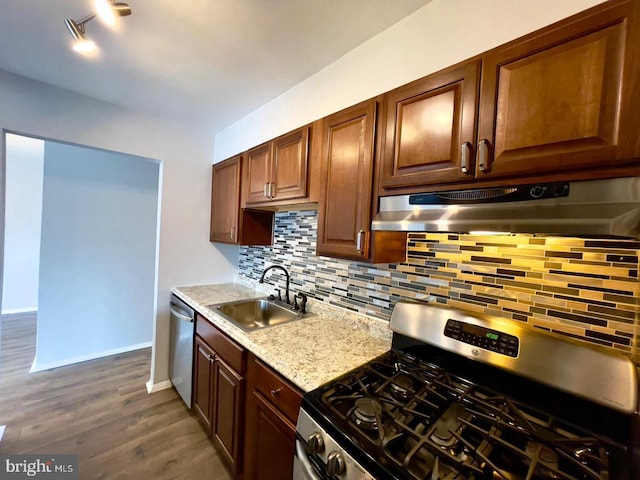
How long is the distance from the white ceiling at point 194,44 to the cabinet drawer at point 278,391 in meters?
1.68

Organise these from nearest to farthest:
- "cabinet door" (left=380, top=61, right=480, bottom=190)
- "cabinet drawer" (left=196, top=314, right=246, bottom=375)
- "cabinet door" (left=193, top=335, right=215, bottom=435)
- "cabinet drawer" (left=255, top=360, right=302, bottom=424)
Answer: "cabinet door" (left=380, top=61, right=480, bottom=190)
"cabinet drawer" (left=255, top=360, right=302, bottom=424)
"cabinet drawer" (left=196, top=314, right=246, bottom=375)
"cabinet door" (left=193, top=335, right=215, bottom=435)

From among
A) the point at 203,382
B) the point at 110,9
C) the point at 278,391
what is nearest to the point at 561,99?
the point at 278,391

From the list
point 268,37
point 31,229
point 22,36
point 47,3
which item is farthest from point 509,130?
point 31,229

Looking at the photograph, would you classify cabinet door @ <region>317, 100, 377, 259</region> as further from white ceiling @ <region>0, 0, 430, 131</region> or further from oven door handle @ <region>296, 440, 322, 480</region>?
oven door handle @ <region>296, 440, 322, 480</region>

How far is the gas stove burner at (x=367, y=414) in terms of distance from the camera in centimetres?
79

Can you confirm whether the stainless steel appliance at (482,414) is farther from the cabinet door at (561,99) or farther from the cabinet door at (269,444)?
the cabinet door at (561,99)

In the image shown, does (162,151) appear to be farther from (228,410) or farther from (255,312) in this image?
(228,410)

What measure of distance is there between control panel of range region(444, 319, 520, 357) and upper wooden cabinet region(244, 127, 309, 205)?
1.03 metres

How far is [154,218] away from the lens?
3312 millimetres

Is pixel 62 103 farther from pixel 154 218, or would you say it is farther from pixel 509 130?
pixel 509 130

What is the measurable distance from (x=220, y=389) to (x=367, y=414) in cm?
122

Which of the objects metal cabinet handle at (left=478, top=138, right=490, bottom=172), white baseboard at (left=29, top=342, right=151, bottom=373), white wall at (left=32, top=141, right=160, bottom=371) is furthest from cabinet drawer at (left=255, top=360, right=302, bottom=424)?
white baseboard at (left=29, top=342, right=151, bottom=373)

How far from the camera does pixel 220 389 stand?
1662 mm

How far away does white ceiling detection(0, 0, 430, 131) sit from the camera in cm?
119
